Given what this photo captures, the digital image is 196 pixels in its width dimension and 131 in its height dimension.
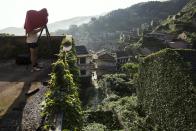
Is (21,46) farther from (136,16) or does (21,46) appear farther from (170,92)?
(136,16)

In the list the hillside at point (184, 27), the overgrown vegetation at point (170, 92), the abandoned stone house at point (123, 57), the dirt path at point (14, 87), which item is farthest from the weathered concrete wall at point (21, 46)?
the hillside at point (184, 27)

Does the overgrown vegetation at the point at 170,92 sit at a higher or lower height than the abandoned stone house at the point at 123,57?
higher

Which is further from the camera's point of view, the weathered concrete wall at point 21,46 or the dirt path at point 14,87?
the weathered concrete wall at point 21,46

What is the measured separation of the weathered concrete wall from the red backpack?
198 centimetres

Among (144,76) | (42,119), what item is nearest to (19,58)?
(42,119)

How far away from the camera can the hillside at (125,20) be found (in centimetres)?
16457

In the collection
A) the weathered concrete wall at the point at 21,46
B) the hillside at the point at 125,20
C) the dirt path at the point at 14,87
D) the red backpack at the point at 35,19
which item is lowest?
the hillside at the point at 125,20

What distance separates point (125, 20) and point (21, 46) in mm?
177964

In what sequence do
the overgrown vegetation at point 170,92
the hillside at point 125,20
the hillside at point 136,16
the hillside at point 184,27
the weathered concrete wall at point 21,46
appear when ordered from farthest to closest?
the hillside at point 136,16
the hillside at point 125,20
the hillside at point 184,27
the overgrown vegetation at point 170,92
the weathered concrete wall at point 21,46

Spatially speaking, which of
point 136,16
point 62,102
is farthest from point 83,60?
point 136,16

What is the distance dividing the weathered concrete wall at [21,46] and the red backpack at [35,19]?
198 centimetres

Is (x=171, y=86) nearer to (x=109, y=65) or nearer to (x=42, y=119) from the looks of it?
(x=42, y=119)

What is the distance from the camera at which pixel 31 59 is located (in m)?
8.80

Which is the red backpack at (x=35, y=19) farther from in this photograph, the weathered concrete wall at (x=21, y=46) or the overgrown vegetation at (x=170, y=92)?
the overgrown vegetation at (x=170, y=92)
